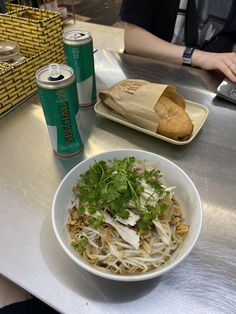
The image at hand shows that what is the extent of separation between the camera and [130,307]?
476mm

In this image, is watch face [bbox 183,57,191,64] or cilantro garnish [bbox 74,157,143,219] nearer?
cilantro garnish [bbox 74,157,143,219]

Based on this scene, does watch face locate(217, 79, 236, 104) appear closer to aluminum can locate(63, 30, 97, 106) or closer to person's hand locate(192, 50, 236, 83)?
person's hand locate(192, 50, 236, 83)

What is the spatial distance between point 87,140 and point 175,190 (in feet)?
0.96

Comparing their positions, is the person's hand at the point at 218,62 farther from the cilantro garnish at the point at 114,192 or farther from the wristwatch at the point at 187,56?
the cilantro garnish at the point at 114,192

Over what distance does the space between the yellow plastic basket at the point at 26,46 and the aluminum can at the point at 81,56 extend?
18 cm

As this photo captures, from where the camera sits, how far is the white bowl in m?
0.45

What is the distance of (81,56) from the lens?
750 mm

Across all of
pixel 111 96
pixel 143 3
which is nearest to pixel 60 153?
pixel 111 96

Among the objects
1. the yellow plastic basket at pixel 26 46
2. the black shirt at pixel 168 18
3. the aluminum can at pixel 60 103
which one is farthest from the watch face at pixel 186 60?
the aluminum can at pixel 60 103

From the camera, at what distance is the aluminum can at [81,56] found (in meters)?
0.73

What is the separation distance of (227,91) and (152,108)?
306 millimetres

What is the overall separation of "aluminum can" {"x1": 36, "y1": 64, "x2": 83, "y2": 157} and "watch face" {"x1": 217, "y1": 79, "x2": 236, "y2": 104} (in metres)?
0.46

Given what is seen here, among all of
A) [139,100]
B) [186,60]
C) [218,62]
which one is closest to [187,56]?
[186,60]

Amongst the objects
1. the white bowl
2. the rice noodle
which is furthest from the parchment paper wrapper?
the rice noodle
